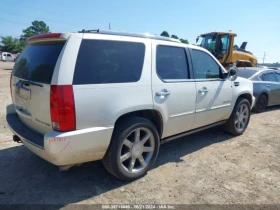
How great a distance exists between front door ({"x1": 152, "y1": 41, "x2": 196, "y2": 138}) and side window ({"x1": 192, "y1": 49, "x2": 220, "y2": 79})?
0.76 ft

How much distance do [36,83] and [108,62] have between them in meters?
0.87

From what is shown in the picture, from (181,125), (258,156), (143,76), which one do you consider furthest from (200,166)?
(143,76)

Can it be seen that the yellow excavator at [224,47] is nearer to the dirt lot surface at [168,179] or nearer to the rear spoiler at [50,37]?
the dirt lot surface at [168,179]

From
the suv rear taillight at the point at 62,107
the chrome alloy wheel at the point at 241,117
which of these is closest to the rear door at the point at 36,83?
the suv rear taillight at the point at 62,107

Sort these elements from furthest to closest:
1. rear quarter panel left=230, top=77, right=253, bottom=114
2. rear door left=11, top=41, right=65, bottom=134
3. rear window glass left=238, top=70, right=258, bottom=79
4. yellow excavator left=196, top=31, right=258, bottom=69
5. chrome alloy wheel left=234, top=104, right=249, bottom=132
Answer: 1. yellow excavator left=196, top=31, right=258, bottom=69
2. rear window glass left=238, top=70, right=258, bottom=79
3. chrome alloy wheel left=234, top=104, right=249, bottom=132
4. rear quarter panel left=230, top=77, right=253, bottom=114
5. rear door left=11, top=41, right=65, bottom=134

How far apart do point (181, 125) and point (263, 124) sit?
12.2 feet

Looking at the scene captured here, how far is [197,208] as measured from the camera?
8.74 ft

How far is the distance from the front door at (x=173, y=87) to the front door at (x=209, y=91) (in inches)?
7.7

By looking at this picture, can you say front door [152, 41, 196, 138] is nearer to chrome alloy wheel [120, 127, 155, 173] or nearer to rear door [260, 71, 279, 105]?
chrome alloy wheel [120, 127, 155, 173]

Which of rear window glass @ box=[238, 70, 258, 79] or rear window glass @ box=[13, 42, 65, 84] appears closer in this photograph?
rear window glass @ box=[13, 42, 65, 84]

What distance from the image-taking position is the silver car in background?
25.2 feet

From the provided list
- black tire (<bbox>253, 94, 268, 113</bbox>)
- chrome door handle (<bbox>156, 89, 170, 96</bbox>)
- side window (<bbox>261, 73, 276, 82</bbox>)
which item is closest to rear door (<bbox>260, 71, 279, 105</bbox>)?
side window (<bbox>261, 73, 276, 82</bbox>)

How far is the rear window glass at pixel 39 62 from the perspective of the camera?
2590 mm

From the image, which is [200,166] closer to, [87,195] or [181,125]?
[181,125]
